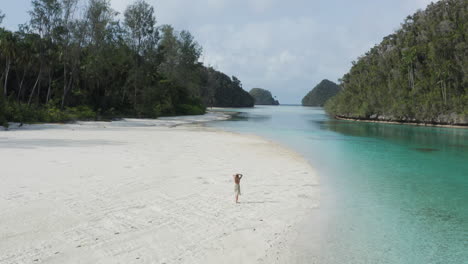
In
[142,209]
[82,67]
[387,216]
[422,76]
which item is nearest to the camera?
[142,209]

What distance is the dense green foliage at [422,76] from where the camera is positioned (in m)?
63.1

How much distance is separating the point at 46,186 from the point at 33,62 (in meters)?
35.9

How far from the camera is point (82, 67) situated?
45219 millimetres

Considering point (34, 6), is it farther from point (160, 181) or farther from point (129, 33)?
point (160, 181)

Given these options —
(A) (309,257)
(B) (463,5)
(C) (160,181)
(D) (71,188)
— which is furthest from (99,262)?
(B) (463,5)

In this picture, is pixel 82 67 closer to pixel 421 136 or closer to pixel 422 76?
pixel 421 136

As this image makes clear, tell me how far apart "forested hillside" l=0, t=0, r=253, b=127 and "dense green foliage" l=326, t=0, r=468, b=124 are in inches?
1758

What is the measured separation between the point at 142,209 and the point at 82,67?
42.2 m

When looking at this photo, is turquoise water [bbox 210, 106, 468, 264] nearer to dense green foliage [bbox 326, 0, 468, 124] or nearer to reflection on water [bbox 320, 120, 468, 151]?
reflection on water [bbox 320, 120, 468, 151]

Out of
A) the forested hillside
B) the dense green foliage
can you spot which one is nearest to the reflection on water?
the dense green foliage

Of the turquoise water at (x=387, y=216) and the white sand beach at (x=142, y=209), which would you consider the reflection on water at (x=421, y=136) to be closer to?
the turquoise water at (x=387, y=216)

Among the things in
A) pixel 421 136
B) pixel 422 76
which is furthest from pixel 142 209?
pixel 422 76

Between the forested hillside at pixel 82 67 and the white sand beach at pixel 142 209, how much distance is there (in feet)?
63.9

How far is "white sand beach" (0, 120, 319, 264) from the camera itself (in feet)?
19.5
